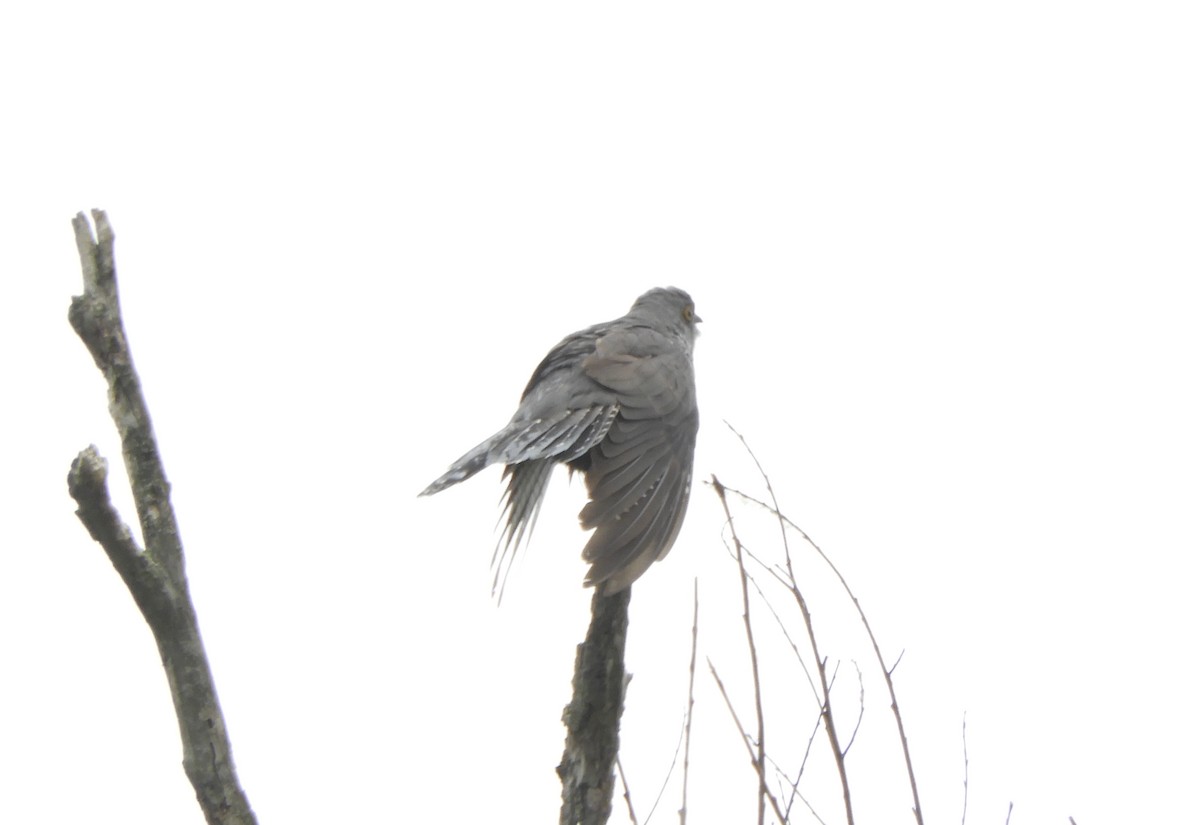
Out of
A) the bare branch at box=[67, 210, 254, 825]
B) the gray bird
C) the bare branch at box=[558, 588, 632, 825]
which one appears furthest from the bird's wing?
the bare branch at box=[67, 210, 254, 825]

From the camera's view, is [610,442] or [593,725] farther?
[610,442]

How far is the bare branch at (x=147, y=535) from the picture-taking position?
6.71 ft

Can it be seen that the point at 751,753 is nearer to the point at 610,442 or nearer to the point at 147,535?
the point at 147,535

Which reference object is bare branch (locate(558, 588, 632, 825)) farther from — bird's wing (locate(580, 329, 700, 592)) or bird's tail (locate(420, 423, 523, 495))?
bird's tail (locate(420, 423, 523, 495))

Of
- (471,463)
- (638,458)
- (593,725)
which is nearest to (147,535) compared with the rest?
(593,725)

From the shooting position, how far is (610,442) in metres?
4.42

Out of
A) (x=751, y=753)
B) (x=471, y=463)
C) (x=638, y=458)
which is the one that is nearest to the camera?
(x=751, y=753)

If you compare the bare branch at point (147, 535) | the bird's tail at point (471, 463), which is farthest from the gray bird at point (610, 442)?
the bare branch at point (147, 535)

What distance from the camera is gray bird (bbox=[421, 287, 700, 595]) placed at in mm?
3850

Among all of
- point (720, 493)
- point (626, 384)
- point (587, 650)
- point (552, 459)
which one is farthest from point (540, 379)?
point (720, 493)

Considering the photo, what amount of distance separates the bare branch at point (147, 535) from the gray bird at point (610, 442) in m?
1.38

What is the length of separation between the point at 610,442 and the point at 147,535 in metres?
2.42

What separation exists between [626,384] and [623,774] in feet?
8.23

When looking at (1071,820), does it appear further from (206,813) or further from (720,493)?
(206,813)
